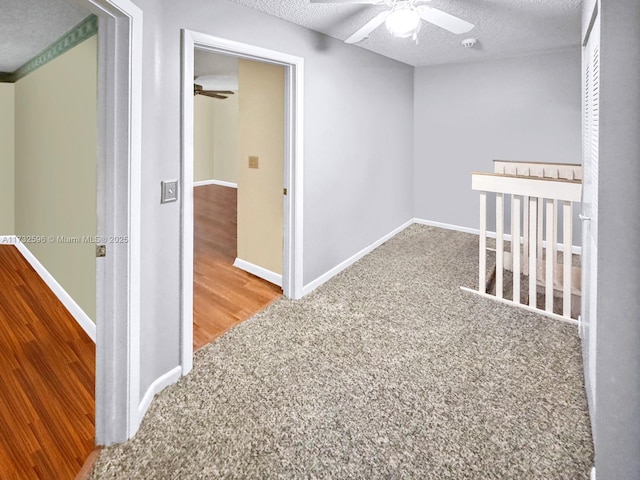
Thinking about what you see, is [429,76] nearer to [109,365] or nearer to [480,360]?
[480,360]

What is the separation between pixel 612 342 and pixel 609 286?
7.6 inches

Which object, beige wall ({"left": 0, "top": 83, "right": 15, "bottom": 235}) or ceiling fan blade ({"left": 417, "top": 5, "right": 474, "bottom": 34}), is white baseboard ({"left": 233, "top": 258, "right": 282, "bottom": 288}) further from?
beige wall ({"left": 0, "top": 83, "right": 15, "bottom": 235})

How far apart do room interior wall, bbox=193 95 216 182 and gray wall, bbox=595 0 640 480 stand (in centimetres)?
898

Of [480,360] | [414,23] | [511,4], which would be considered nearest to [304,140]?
[414,23]

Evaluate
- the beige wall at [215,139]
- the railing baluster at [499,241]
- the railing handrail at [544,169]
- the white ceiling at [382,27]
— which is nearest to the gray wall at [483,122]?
the white ceiling at [382,27]

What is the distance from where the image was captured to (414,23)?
2.09m

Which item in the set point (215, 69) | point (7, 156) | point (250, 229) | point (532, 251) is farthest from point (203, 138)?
point (532, 251)

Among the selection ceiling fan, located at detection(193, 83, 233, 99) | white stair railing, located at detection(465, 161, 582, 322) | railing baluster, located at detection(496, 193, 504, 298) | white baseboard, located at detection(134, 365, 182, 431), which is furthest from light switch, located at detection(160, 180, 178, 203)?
ceiling fan, located at detection(193, 83, 233, 99)

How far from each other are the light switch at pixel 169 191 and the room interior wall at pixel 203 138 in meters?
7.73

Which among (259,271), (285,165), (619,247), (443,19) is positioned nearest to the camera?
(619,247)

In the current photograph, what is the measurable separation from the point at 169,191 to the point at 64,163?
1372mm

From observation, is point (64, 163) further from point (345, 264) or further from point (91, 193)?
point (345, 264)

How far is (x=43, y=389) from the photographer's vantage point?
6.98 ft

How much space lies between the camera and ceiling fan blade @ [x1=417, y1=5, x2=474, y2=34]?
216 centimetres
